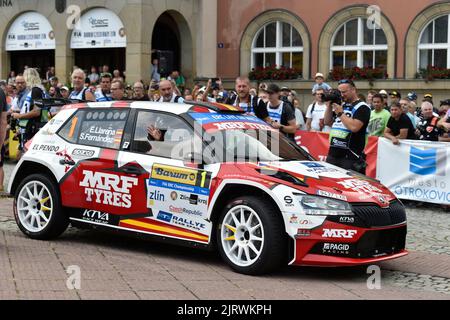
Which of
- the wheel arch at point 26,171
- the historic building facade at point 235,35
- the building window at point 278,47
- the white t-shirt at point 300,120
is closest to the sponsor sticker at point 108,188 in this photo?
the wheel arch at point 26,171

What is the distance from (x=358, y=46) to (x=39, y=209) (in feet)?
64.3

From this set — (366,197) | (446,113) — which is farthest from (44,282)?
(446,113)

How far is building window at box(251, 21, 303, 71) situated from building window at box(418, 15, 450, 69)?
444 centimetres

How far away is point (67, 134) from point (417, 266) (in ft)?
13.5

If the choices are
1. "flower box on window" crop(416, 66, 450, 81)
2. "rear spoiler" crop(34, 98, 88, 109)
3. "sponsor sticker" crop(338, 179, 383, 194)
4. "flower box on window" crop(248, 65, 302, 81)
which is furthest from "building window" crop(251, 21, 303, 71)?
"sponsor sticker" crop(338, 179, 383, 194)

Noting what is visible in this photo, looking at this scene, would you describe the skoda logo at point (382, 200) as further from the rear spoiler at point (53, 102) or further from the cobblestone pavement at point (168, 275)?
the rear spoiler at point (53, 102)

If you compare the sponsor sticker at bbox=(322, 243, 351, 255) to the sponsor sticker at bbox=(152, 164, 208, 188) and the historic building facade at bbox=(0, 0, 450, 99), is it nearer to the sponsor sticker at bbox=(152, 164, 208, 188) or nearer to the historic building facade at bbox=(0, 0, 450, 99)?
the sponsor sticker at bbox=(152, 164, 208, 188)

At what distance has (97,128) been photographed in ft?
28.2

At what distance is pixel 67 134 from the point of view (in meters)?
8.82

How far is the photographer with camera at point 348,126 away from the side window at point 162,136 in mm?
2656

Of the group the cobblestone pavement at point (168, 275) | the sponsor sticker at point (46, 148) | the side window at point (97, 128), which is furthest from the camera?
the sponsor sticker at point (46, 148)

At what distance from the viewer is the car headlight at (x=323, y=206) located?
701cm

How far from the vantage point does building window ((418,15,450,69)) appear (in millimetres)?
24984
